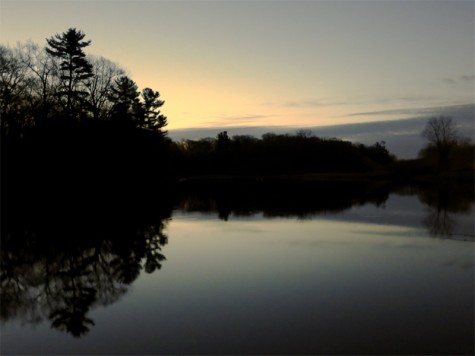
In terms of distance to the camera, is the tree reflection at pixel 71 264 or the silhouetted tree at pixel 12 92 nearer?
the tree reflection at pixel 71 264

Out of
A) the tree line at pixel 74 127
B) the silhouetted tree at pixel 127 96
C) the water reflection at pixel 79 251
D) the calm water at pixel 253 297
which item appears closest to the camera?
the calm water at pixel 253 297

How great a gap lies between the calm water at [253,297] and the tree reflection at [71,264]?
5 centimetres

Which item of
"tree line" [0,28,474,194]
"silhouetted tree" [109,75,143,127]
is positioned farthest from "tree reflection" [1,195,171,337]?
"silhouetted tree" [109,75,143,127]

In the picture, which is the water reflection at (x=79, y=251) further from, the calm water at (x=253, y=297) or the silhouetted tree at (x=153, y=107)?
the silhouetted tree at (x=153, y=107)

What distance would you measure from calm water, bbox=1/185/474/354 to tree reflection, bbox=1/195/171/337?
2.0 inches

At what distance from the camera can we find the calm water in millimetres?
7898

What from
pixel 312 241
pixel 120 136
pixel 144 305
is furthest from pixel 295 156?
pixel 144 305

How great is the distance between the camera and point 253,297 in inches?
411

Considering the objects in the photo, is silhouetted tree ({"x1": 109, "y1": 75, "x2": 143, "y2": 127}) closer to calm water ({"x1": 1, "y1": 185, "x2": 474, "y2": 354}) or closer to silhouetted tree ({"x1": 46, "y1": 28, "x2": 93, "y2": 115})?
silhouetted tree ({"x1": 46, "y1": 28, "x2": 93, "y2": 115})

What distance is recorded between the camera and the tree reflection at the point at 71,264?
33.1 ft

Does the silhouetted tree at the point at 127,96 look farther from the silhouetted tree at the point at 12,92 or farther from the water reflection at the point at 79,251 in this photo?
the water reflection at the point at 79,251

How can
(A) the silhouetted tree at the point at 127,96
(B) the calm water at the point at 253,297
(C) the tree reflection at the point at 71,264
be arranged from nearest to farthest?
(B) the calm water at the point at 253,297, (C) the tree reflection at the point at 71,264, (A) the silhouetted tree at the point at 127,96

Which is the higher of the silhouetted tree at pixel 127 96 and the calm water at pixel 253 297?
the silhouetted tree at pixel 127 96

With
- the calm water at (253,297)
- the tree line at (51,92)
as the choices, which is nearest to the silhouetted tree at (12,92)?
the tree line at (51,92)
